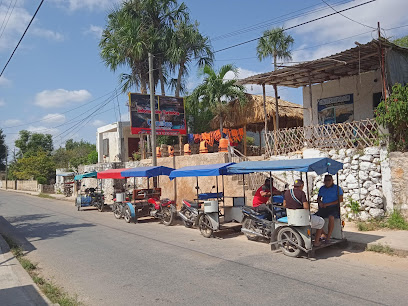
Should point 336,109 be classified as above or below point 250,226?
above

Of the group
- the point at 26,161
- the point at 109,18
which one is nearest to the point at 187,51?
the point at 109,18

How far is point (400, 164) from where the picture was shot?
34.9ft

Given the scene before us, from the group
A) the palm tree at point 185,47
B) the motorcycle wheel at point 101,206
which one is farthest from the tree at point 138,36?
the motorcycle wheel at point 101,206

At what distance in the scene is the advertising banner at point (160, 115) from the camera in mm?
20391

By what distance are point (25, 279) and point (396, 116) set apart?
10.6 meters

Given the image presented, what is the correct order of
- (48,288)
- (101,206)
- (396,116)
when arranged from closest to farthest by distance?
(48,288), (396,116), (101,206)

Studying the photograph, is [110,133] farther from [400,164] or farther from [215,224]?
[400,164]

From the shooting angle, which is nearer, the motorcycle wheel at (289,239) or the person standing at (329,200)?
the motorcycle wheel at (289,239)

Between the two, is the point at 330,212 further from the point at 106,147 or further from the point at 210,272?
the point at 106,147

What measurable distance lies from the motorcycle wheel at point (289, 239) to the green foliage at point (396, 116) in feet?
16.6

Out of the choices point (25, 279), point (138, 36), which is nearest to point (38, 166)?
point (138, 36)

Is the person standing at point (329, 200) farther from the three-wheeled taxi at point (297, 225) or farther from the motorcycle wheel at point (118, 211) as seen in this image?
the motorcycle wheel at point (118, 211)

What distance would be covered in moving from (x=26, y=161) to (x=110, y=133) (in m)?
19.6

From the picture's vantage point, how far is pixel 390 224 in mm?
10422
